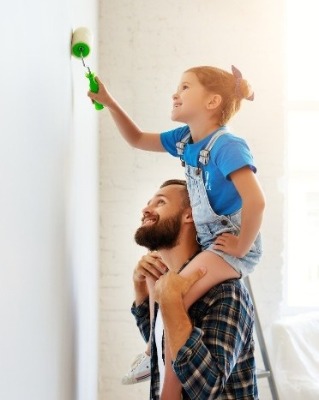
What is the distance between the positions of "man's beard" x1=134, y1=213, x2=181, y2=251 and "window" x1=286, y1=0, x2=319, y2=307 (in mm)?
1847

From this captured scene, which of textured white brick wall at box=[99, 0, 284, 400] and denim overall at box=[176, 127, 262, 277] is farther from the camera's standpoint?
textured white brick wall at box=[99, 0, 284, 400]

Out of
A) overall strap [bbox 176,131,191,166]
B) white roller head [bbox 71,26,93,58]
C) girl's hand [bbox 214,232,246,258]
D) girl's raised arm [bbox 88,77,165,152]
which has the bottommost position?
girl's hand [bbox 214,232,246,258]

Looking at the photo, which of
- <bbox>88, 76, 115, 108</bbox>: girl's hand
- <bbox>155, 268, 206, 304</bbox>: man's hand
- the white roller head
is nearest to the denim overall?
<bbox>155, 268, 206, 304</bbox>: man's hand

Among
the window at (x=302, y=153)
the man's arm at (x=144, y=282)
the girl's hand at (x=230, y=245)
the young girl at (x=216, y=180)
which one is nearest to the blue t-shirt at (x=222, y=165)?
the young girl at (x=216, y=180)

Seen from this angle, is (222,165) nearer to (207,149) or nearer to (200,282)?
(207,149)

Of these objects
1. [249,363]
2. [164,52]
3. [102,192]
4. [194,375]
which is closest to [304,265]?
[102,192]

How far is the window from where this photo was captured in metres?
3.45

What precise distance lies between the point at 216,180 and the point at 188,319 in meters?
0.42

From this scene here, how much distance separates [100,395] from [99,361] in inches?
8.0

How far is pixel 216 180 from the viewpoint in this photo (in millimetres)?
1622

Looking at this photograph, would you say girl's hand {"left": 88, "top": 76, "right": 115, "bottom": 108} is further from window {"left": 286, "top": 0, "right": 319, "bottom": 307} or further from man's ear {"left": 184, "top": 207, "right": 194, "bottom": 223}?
window {"left": 286, "top": 0, "right": 319, "bottom": 307}

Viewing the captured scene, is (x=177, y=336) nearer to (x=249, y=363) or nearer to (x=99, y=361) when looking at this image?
(x=249, y=363)

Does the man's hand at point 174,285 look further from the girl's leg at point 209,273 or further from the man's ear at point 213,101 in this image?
the man's ear at point 213,101

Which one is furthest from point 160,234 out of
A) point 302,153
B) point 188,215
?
point 302,153
